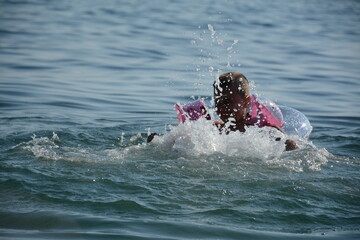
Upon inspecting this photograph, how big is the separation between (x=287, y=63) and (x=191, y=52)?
6.79ft

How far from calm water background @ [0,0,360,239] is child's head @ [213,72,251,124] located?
35 cm

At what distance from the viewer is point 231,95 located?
6430 mm

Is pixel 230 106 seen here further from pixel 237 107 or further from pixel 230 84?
pixel 230 84

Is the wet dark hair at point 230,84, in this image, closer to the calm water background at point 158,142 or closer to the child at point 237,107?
the child at point 237,107

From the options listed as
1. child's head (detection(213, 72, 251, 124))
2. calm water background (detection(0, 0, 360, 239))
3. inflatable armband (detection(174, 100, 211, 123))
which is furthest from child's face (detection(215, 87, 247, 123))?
calm water background (detection(0, 0, 360, 239))

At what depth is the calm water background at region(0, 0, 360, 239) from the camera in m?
4.74

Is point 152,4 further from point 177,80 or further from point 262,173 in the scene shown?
point 262,173

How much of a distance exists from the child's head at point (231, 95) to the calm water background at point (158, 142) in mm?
355

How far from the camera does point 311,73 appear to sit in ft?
43.1

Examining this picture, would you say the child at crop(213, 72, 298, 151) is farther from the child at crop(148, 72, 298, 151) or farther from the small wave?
the small wave

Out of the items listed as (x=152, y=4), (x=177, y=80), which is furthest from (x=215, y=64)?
(x=152, y=4)

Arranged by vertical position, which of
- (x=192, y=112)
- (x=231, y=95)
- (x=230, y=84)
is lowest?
(x=192, y=112)

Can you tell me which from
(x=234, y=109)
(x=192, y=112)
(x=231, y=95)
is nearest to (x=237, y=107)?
(x=234, y=109)

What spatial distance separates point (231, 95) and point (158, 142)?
0.85 metres
